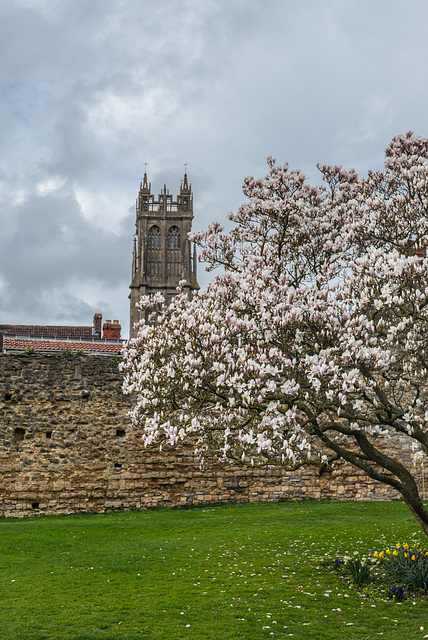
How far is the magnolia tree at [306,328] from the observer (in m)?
9.16

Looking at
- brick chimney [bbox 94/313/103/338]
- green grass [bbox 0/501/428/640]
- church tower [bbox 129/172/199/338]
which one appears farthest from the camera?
church tower [bbox 129/172/199/338]

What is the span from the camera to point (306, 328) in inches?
388

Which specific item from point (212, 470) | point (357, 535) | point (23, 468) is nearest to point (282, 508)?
point (212, 470)

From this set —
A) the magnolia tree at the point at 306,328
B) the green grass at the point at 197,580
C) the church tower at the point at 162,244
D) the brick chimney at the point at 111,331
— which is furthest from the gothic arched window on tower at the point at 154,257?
the magnolia tree at the point at 306,328

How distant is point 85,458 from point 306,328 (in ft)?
44.4

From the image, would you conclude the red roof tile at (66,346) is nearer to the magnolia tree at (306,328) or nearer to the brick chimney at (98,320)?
the magnolia tree at (306,328)

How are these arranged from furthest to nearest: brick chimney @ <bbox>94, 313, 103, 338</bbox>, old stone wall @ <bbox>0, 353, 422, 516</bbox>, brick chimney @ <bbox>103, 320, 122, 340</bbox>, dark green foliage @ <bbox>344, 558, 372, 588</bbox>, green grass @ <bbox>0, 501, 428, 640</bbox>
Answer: brick chimney @ <bbox>94, 313, 103, 338</bbox> → brick chimney @ <bbox>103, 320, 122, 340</bbox> → old stone wall @ <bbox>0, 353, 422, 516</bbox> → dark green foliage @ <bbox>344, 558, 372, 588</bbox> → green grass @ <bbox>0, 501, 428, 640</bbox>

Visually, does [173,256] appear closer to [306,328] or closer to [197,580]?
[197,580]

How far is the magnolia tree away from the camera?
30.0 ft

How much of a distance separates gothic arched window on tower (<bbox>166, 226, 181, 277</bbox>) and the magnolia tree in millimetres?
97643

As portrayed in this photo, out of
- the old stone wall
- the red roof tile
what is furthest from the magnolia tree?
the red roof tile

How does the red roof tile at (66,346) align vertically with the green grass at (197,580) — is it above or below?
above

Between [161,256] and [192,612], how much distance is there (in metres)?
102

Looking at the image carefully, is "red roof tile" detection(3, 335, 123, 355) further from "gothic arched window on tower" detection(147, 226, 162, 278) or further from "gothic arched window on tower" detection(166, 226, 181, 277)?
"gothic arched window on tower" detection(166, 226, 181, 277)
